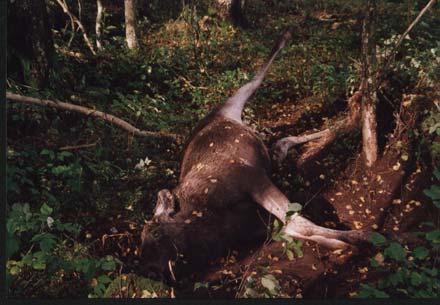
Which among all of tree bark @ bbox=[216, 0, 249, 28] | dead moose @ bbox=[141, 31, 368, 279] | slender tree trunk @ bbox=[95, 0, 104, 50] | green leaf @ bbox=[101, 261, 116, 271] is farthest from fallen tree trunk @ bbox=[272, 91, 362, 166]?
tree bark @ bbox=[216, 0, 249, 28]

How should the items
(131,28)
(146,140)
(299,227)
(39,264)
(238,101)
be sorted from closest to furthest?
(39,264) < (299,227) < (146,140) < (238,101) < (131,28)

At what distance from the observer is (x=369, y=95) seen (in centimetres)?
425

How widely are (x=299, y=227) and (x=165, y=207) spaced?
1.11 metres

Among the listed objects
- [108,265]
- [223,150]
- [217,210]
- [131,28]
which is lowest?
[217,210]

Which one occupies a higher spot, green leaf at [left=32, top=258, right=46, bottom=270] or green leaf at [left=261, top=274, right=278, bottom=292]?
green leaf at [left=32, top=258, right=46, bottom=270]

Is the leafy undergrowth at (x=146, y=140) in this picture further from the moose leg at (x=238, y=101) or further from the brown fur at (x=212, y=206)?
the moose leg at (x=238, y=101)

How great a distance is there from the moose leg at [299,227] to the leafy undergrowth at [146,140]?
17 cm

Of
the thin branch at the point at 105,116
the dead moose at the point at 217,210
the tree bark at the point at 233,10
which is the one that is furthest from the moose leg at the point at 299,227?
the tree bark at the point at 233,10

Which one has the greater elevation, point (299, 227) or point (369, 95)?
point (369, 95)

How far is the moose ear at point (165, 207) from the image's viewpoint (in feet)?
11.6

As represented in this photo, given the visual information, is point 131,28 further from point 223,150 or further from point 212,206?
point 212,206

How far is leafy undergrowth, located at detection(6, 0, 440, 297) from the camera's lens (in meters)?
2.86

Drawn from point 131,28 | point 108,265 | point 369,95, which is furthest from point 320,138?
point 131,28

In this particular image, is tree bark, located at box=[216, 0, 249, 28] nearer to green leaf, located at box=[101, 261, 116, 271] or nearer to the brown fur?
the brown fur
